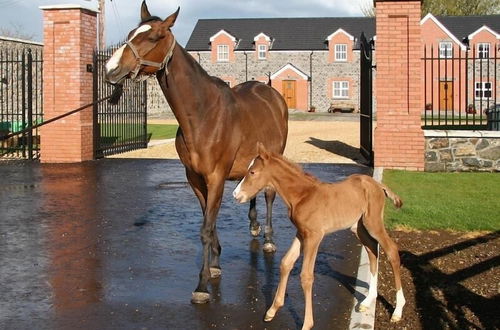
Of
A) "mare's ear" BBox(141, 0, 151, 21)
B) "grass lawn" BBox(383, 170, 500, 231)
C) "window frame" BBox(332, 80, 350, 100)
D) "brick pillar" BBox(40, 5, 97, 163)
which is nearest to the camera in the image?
"mare's ear" BBox(141, 0, 151, 21)

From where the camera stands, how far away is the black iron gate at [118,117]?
1730 centimetres

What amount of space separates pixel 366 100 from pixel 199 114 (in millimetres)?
11293

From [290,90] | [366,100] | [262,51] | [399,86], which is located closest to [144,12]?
[399,86]

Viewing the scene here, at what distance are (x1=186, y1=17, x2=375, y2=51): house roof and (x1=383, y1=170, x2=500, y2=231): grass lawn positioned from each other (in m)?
48.4

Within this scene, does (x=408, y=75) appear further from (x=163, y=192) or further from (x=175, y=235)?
(x=175, y=235)

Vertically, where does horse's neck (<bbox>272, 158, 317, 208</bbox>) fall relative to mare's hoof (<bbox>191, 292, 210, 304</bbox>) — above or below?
above

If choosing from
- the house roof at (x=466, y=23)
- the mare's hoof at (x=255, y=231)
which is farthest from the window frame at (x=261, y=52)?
the mare's hoof at (x=255, y=231)

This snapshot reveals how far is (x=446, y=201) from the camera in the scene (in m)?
10.5

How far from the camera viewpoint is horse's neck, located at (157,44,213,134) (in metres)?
5.84

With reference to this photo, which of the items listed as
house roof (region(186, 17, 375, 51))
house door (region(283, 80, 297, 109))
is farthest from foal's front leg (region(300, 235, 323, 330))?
house roof (region(186, 17, 375, 51))

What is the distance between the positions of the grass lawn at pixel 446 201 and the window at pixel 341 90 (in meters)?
46.1

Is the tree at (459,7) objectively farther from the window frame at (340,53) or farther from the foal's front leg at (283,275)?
the foal's front leg at (283,275)

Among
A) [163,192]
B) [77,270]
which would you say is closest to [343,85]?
[163,192]

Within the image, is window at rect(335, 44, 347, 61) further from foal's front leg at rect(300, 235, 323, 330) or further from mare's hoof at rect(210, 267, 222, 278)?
foal's front leg at rect(300, 235, 323, 330)
